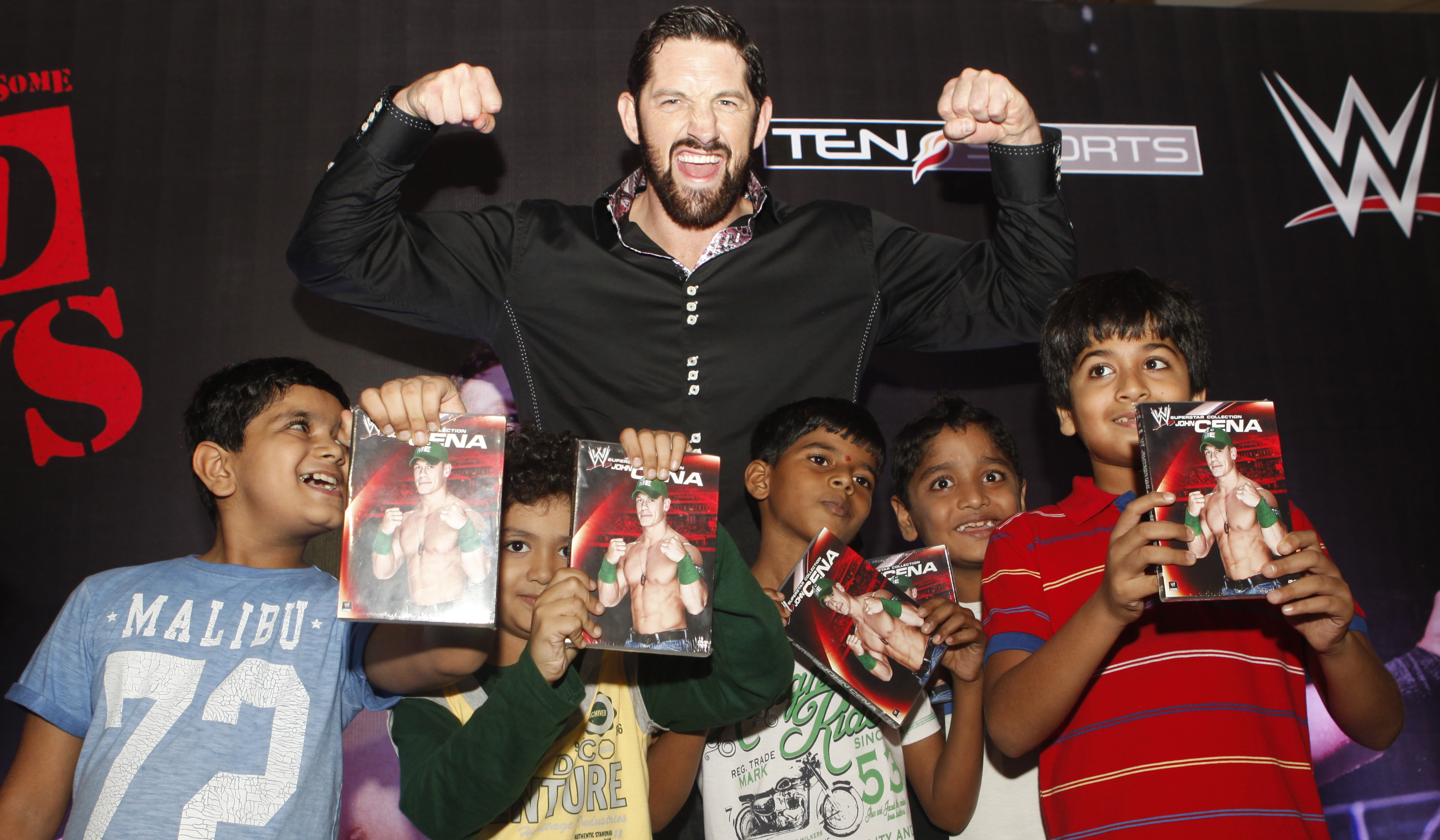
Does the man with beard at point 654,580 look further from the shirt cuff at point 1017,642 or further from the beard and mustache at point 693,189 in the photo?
the beard and mustache at point 693,189

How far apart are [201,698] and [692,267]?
1.18m

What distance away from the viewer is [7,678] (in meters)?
2.27

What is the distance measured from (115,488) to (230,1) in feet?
4.38

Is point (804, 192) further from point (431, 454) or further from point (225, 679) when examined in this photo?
point (225, 679)

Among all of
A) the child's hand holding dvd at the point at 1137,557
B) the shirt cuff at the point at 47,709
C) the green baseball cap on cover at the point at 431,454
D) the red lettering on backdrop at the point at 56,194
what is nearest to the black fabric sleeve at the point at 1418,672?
the child's hand holding dvd at the point at 1137,557

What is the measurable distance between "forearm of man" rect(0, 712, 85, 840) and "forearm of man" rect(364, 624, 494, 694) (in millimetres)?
480

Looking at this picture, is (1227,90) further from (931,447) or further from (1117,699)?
(1117,699)

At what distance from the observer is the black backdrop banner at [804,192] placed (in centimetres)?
245

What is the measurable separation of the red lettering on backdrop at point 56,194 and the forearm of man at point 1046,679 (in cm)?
241

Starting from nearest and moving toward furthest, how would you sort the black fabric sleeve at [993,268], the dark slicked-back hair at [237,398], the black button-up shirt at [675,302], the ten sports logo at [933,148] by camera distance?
the dark slicked-back hair at [237,398]
the black fabric sleeve at [993,268]
the black button-up shirt at [675,302]
the ten sports logo at [933,148]

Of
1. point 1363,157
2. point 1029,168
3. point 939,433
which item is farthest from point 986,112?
point 1363,157

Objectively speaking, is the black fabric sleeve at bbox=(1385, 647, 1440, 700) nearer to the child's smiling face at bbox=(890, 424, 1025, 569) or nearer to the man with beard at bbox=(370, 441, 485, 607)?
the child's smiling face at bbox=(890, 424, 1025, 569)

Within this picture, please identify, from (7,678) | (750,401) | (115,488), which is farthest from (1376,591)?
(7,678)

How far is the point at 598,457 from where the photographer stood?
1.33m
